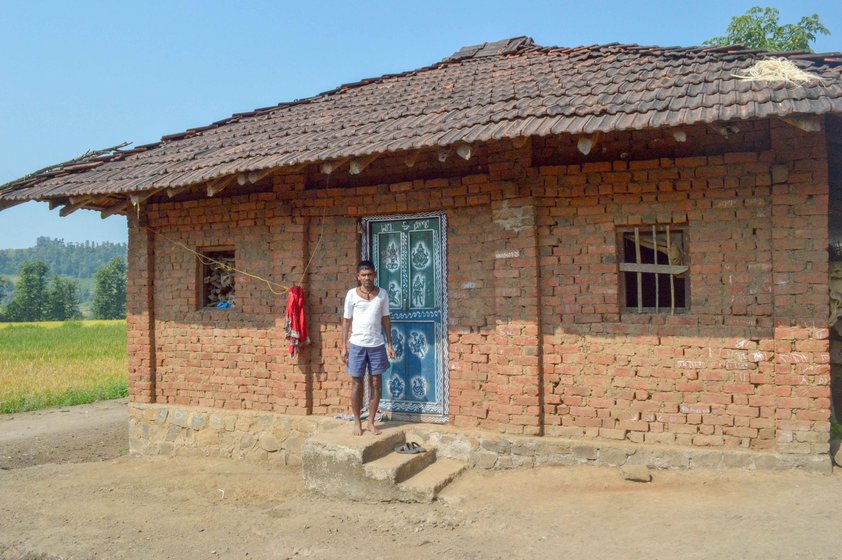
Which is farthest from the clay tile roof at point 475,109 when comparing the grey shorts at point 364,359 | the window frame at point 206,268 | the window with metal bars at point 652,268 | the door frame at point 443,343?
the grey shorts at point 364,359

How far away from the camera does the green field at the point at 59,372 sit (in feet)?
47.6

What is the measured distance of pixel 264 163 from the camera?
6441 mm

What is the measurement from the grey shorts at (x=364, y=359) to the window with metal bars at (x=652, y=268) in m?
2.46

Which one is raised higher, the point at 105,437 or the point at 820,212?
the point at 820,212

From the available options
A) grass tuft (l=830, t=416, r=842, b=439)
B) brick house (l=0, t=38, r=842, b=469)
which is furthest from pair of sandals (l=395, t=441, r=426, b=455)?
grass tuft (l=830, t=416, r=842, b=439)

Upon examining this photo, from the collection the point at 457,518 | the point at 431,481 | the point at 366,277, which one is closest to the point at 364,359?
the point at 366,277

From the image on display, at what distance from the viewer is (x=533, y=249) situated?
620 cm

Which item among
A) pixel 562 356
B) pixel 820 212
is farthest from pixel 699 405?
pixel 820 212

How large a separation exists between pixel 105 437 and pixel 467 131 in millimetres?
8407

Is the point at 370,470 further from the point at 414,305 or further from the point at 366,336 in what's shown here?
the point at 414,305

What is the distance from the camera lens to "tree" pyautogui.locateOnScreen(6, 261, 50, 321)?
187ft

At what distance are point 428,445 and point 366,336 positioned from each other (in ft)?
4.28

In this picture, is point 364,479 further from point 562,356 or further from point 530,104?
point 530,104

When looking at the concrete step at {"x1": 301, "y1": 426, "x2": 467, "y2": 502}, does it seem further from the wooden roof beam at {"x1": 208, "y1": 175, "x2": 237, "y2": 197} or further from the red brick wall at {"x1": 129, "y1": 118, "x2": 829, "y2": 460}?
the wooden roof beam at {"x1": 208, "y1": 175, "x2": 237, "y2": 197}
